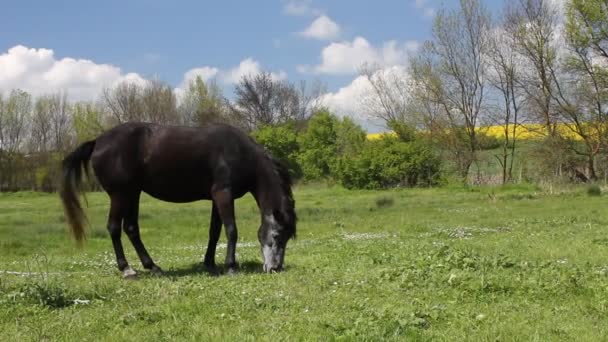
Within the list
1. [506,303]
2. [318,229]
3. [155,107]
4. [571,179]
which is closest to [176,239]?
[318,229]

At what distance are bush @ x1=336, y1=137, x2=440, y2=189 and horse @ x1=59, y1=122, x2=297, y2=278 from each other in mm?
36877

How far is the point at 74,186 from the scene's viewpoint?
10.9 m

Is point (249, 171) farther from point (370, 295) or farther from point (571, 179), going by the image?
point (571, 179)

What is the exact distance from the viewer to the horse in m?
10.7

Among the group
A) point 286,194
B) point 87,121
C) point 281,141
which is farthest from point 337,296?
point 87,121

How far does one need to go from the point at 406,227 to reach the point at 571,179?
28419mm

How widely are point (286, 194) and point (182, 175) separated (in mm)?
1904

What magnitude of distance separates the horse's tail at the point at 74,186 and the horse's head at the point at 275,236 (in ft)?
10.7

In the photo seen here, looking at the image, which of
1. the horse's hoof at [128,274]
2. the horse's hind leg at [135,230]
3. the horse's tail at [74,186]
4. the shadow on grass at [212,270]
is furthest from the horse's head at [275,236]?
the horse's tail at [74,186]

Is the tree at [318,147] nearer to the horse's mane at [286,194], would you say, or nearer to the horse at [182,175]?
the horse's mane at [286,194]

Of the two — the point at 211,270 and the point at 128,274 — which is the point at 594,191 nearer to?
the point at 211,270

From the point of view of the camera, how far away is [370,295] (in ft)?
26.0

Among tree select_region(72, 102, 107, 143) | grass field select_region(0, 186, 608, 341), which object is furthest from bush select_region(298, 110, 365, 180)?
grass field select_region(0, 186, 608, 341)

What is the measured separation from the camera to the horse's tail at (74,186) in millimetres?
10773
